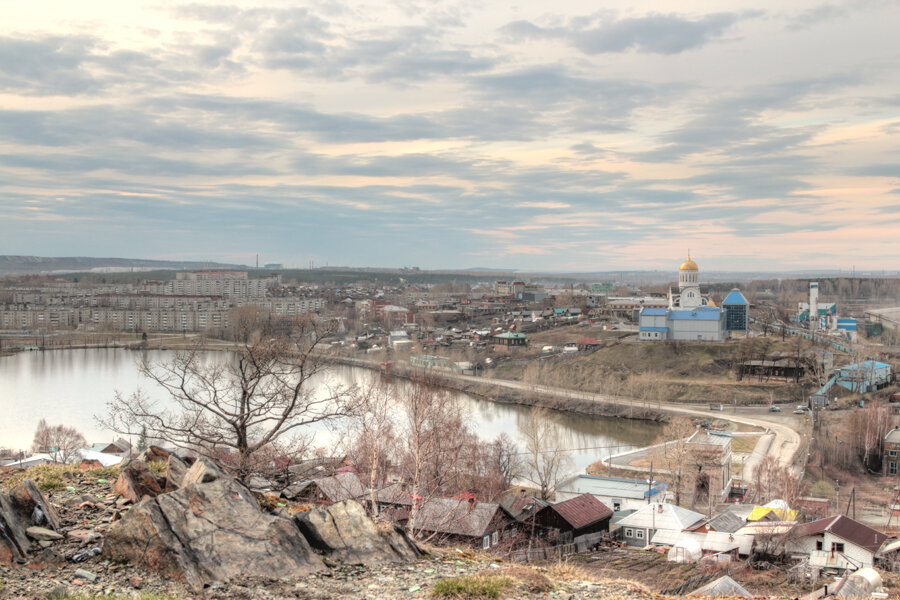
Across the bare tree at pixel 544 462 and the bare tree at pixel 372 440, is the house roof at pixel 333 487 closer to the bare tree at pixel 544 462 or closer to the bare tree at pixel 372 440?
the bare tree at pixel 372 440

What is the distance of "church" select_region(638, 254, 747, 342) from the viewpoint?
2262cm

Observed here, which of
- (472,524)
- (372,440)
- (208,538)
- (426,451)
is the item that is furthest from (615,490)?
(208,538)

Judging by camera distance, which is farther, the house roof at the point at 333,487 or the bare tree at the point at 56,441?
the bare tree at the point at 56,441

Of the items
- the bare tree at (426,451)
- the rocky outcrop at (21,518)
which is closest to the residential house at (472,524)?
the bare tree at (426,451)

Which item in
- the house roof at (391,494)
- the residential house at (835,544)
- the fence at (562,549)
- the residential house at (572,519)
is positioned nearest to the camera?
the house roof at (391,494)

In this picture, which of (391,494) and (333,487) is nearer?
(333,487)

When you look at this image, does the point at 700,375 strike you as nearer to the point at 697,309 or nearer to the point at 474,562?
the point at 697,309

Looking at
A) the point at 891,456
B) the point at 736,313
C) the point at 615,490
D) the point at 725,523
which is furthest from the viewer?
the point at 736,313

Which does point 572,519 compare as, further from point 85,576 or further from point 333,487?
point 85,576

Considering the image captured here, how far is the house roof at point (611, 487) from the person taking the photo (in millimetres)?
9195

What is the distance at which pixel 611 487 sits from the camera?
9555mm

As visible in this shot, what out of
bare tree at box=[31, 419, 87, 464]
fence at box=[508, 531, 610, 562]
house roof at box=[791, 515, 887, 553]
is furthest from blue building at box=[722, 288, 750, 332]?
bare tree at box=[31, 419, 87, 464]

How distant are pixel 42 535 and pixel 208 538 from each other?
50 cm

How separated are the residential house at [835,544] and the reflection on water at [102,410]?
5.45 meters
